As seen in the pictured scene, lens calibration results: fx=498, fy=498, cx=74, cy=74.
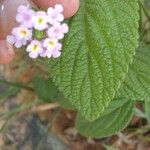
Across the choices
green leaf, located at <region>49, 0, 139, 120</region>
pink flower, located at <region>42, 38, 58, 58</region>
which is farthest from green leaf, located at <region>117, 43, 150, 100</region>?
pink flower, located at <region>42, 38, 58, 58</region>

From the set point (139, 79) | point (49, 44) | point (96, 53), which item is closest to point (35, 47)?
point (49, 44)

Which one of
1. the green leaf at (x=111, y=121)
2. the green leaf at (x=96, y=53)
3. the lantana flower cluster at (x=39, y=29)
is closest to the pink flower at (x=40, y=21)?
the lantana flower cluster at (x=39, y=29)

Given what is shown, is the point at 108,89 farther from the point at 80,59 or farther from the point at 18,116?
the point at 18,116

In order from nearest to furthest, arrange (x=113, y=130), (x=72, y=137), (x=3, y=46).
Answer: (x=3, y=46) → (x=113, y=130) → (x=72, y=137)

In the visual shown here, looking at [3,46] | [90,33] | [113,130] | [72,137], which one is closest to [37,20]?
[90,33]

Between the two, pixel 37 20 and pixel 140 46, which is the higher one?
pixel 37 20

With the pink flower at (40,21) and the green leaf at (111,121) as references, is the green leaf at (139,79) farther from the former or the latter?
the pink flower at (40,21)
